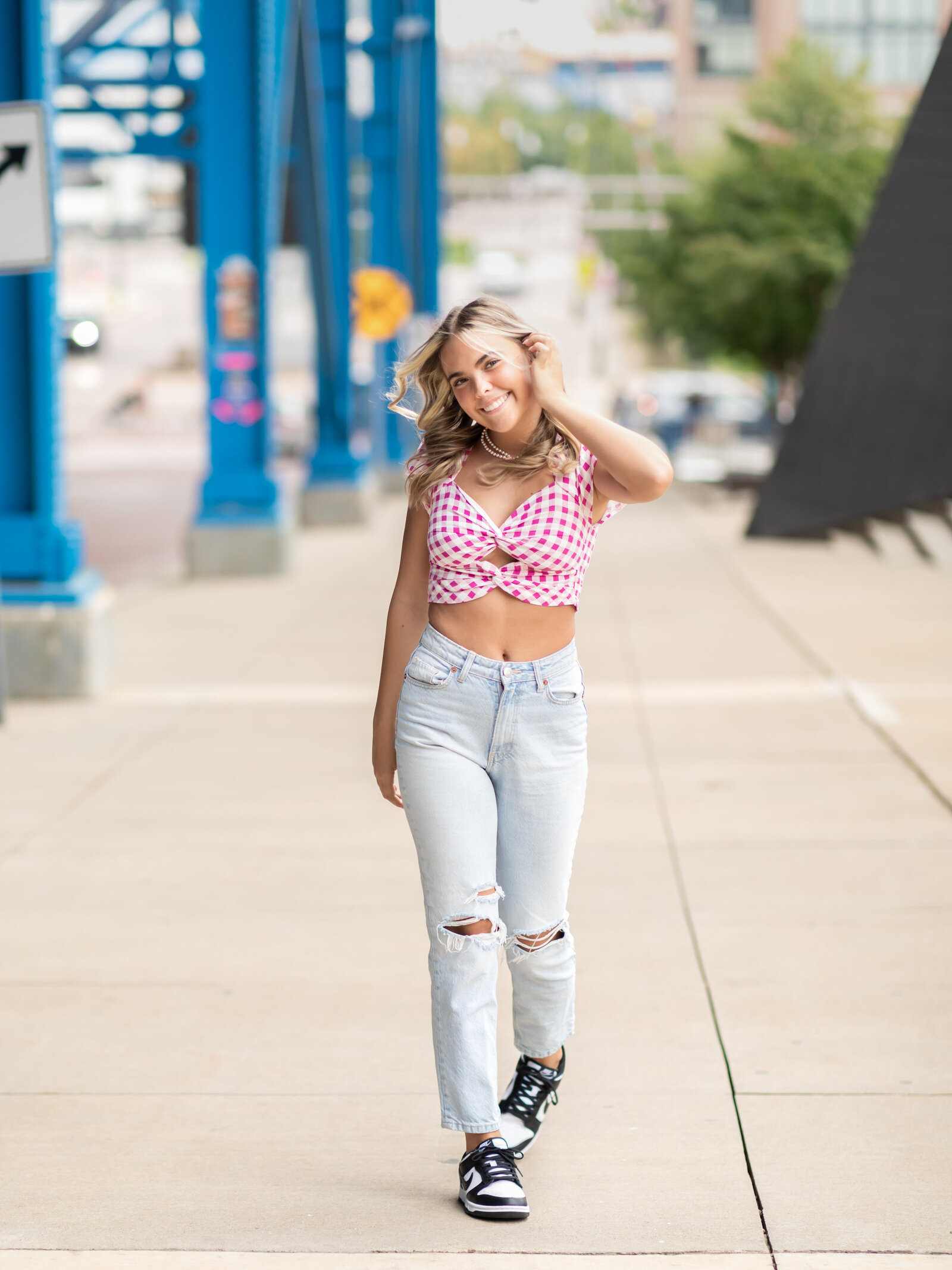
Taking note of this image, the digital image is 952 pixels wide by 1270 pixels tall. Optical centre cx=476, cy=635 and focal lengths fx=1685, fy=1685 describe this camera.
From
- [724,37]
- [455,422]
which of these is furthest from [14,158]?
[724,37]

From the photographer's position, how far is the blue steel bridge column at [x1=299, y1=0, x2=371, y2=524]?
20.6m

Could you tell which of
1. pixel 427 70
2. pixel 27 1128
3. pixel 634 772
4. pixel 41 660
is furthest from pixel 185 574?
pixel 427 70

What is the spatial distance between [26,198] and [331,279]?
1393 centimetres

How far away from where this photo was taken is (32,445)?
954 centimetres

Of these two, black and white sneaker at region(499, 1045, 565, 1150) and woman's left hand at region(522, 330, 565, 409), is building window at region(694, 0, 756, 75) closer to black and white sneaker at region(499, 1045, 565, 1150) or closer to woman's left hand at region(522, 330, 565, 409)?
woman's left hand at region(522, 330, 565, 409)

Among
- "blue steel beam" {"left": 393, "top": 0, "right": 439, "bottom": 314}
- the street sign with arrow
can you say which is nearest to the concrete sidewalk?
the street sign with arrow

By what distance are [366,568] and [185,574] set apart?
2309 mm

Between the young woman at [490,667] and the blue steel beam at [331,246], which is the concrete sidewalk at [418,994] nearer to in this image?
the young woman at [490,667]

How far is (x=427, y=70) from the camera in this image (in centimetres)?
3297

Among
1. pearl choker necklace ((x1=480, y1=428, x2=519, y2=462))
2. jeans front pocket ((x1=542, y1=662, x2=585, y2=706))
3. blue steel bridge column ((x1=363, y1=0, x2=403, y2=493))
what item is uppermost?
blue steel bridge column ((x1=363, y1=0, x2=403, y2=493))

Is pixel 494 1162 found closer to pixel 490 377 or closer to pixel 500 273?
pixel 490 377

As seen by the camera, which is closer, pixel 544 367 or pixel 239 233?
pixel 544 367

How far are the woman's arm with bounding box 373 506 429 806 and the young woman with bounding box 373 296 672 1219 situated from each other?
19 millimetres

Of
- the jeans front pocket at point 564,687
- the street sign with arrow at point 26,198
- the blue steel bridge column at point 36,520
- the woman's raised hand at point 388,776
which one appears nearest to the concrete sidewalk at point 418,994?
the blue steel bridge column at point 36,520
